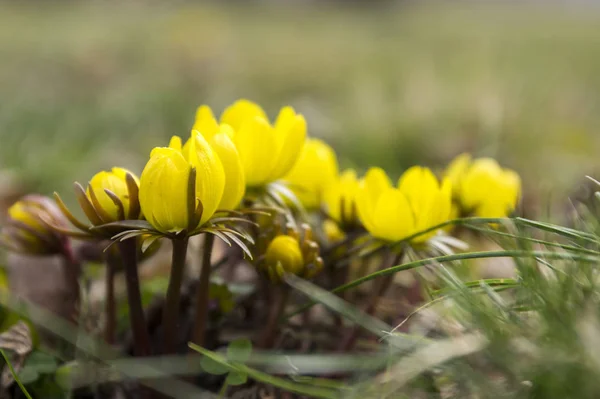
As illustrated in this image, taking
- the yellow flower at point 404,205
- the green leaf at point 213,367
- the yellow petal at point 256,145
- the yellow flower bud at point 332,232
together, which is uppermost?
the yellow petal at point 256,145

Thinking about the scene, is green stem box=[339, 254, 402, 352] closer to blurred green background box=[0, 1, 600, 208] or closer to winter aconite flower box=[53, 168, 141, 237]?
winter aconite flower box=[53, 168, 141, 237]

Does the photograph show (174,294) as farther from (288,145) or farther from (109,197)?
(288,145)

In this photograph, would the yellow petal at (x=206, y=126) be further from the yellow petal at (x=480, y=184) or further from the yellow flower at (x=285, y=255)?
the yellow petal at (x=480, y=184)

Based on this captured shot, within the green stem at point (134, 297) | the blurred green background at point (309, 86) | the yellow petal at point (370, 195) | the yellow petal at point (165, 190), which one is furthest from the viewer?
the blurred green background at point (309, 86)

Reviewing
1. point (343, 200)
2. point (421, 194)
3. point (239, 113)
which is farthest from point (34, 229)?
point (421, 194)

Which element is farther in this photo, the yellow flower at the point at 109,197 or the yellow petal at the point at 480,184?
the yellow petal at the point at 480,184

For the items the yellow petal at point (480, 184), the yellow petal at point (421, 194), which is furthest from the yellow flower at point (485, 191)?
the yellow petal at point (421, 194)

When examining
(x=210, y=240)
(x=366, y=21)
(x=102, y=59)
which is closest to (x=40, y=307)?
(x=210, y=240)
